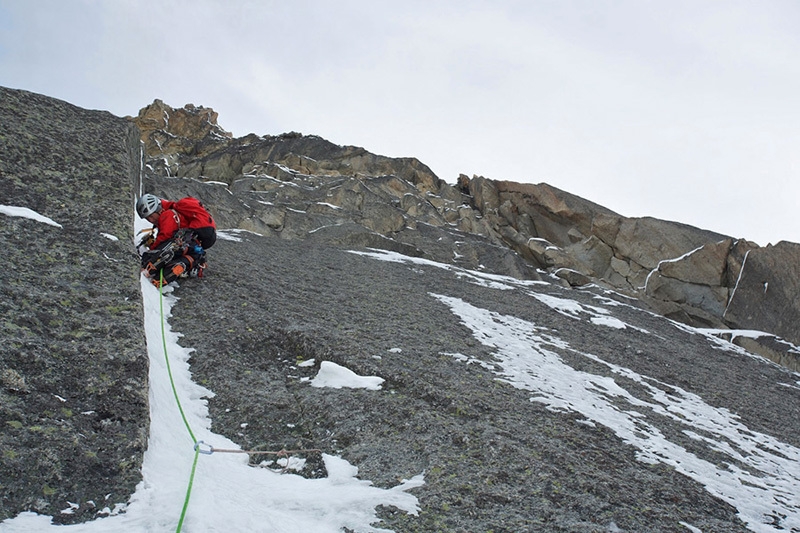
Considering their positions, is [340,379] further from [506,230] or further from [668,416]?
[506,230]

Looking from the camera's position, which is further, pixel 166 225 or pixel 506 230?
pixel 506 230

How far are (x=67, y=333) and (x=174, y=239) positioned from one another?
5082mm

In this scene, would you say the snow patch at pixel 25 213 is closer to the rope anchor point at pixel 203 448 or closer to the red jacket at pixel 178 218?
the red jacket at pixel 178 218

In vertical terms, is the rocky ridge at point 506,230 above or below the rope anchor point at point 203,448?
above

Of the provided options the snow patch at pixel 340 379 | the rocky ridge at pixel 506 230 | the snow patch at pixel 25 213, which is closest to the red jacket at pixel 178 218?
the snow patch at pixel 25 213

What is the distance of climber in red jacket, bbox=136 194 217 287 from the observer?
416 inches

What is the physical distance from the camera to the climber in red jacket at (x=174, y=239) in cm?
1058

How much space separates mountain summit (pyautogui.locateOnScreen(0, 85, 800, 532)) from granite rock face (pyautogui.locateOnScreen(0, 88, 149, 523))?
0.08ft

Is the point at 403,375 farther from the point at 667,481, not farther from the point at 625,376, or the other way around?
the point at 625,376

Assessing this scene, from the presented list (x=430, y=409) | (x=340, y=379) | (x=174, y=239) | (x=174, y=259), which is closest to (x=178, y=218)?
(x=174, y=239)

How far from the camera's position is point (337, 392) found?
7.39 meters

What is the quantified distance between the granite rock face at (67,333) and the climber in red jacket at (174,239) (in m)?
0.88

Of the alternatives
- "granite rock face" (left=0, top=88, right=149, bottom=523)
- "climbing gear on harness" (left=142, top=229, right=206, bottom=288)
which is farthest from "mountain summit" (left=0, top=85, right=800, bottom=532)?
"climbing gear on harness" (left=142, top=229, right=206, bottom=288)

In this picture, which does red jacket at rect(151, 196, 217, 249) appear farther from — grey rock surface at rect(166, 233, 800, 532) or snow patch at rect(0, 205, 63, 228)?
snow patch at rect(0, 205, 63, 228)
